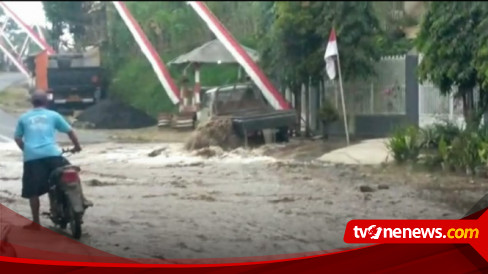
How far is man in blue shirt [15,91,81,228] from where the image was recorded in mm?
3260

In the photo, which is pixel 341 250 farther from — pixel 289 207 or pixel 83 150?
pixel 83 150

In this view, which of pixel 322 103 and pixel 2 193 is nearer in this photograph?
pixel 2 193

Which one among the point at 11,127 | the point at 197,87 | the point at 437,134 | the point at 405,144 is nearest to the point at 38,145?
the point at 11,127

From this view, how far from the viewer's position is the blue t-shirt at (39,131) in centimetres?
327

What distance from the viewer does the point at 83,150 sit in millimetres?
3326

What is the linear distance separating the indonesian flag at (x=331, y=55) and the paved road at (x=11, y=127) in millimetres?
803

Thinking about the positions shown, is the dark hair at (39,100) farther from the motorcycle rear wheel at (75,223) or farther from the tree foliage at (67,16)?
the motorcycle rear wheel at (75,223)

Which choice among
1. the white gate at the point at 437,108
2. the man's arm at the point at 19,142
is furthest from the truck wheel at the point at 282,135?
the man's arm at the point at 19,142

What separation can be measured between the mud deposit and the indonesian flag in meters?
0.33

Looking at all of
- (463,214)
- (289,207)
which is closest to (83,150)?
(289,207)

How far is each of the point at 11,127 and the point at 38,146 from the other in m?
0.11

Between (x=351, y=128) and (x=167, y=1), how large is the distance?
0.77 meters

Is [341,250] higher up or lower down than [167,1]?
lower down

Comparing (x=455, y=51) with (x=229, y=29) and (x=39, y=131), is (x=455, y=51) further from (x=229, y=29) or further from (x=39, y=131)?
(x=39, y=131)
